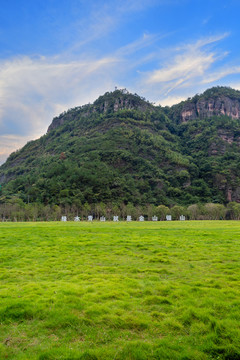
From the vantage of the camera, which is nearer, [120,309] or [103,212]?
[120,309]

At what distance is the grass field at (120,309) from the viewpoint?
5.88 m

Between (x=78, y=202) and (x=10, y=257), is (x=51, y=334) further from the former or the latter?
(x=78, y=202)

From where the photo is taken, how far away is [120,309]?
788cm

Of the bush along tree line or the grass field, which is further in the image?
the bush along tree line

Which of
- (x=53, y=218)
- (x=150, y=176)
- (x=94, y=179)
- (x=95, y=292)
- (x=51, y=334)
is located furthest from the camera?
(x=150, y=176)

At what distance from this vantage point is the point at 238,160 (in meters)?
189

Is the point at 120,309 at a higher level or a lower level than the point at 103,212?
lower

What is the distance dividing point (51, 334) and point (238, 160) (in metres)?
206

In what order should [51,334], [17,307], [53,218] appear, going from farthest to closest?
[53,218]
[17,307]
[51,334]

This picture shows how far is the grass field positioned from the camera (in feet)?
19.3

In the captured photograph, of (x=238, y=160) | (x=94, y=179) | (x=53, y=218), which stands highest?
(x=238, y=160)

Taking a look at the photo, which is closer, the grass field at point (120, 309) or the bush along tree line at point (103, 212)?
the grass field at point (120, 309)

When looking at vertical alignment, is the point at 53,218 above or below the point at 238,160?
below

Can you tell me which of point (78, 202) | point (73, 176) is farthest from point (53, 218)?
point (73, 176)
